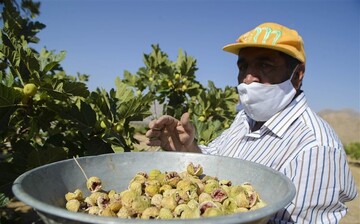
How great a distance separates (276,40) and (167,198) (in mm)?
1141

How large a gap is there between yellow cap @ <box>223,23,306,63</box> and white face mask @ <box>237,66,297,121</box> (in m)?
0.17

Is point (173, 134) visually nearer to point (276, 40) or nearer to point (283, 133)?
point (283, 133)

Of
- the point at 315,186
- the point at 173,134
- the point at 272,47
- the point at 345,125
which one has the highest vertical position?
the point at 272,47

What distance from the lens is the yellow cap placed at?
1.82 meters

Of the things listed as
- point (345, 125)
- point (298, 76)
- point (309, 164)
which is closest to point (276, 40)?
point (298, 76)

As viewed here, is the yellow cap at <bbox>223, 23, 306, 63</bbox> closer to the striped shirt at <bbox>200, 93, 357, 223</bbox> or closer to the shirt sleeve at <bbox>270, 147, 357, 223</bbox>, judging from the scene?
the striped shirt at <bbox>200, 93, 357, 223</bbox>

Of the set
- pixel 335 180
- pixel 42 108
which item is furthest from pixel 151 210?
pixel 42 108

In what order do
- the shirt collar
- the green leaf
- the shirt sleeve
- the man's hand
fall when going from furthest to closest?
1. the green leaf
2. the man's hand
3. the shirt collar
4. the shirt sleeve

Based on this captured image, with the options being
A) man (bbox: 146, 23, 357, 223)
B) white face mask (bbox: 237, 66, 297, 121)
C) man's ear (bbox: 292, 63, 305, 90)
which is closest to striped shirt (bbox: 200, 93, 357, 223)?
man (bbox: 146, 23, 357, 223)

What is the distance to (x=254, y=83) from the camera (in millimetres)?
1962

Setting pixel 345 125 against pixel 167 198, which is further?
pixel 345 125

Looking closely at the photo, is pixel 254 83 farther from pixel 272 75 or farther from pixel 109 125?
pixel 109 125

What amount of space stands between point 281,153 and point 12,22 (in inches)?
91.9

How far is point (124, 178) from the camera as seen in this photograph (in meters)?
1.28
